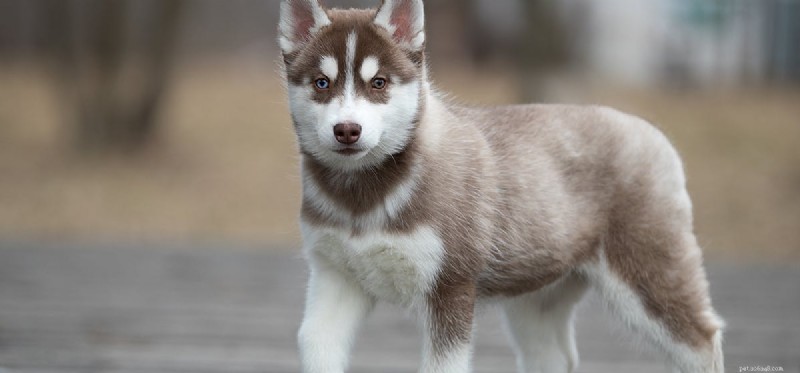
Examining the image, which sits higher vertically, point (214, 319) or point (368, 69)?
point (368, 69)

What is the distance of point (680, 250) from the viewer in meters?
4.12

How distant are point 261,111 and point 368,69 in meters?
10.2

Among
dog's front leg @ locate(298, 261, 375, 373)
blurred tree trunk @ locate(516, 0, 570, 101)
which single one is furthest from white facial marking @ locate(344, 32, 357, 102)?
blurred tree trunk @ locate(516, 0, 570, 101)

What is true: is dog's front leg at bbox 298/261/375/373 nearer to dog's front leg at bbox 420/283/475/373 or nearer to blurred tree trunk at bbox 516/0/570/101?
dog's front leg at bbox 420/283/475/373

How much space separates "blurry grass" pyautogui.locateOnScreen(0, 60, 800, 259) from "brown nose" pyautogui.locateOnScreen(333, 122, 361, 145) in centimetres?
460

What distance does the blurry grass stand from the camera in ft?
31.3

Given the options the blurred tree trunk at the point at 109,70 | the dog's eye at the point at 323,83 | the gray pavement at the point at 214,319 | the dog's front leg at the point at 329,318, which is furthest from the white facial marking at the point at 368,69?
the blurred tree trunk at the point at 109,70

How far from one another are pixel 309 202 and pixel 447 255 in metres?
0.49

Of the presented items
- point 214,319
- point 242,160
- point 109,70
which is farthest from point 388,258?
point 109,70

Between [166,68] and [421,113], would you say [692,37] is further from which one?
[421,113]

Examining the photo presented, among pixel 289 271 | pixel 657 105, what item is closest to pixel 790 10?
pixel 657 105

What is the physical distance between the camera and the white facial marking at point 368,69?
3.46 meters

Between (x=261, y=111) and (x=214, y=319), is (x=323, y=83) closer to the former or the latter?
(x=214, y=319)

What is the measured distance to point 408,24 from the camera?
364 cm
